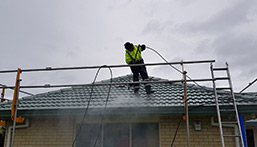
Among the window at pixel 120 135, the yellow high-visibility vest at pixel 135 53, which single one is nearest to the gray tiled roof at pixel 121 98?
the window at pixel 120 135

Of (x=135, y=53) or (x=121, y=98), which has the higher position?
(x=135, y=53)

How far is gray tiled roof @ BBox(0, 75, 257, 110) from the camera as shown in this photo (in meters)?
5.74

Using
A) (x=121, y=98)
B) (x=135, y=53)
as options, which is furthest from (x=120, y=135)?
(x=135, y=53)

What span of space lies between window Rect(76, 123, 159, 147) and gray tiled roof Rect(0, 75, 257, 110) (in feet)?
2.31

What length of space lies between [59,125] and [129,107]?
2.19 meters

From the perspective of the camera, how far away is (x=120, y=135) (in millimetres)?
6238

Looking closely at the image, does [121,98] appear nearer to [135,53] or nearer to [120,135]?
[120,135]

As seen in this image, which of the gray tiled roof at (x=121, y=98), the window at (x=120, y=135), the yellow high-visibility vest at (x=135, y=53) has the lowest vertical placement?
the window at (x=120, y=135)

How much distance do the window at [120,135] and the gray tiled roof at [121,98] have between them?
0.70 metres

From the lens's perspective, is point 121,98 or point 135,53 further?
point 121,98

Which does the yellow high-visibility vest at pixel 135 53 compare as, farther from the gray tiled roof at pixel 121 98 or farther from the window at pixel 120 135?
the window at pixel 120 135

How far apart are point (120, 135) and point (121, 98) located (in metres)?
0.97

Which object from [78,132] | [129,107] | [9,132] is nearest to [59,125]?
[78,132]

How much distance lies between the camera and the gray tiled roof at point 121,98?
226 inches
